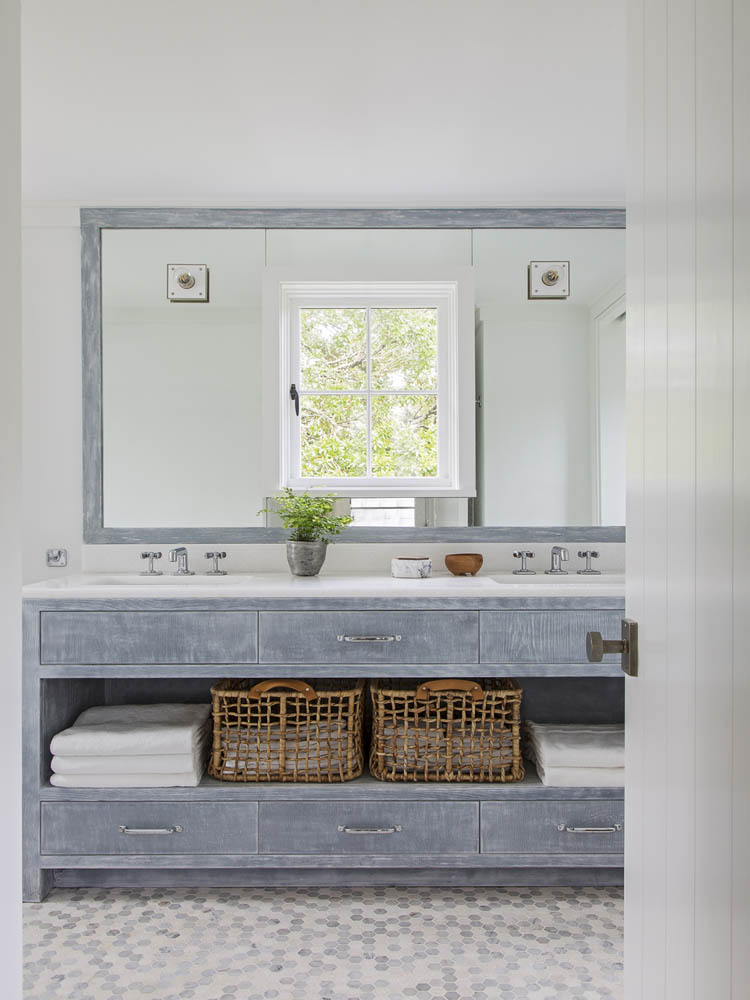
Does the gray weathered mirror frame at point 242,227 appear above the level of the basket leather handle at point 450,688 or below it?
above

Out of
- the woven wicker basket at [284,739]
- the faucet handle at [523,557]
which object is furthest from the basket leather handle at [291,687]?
the faucet handle at [523,557]

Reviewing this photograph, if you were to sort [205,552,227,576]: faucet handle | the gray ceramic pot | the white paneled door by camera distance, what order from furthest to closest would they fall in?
[205,552,227,576]: faucet handle, the gray ceramic pot, the white paneled door

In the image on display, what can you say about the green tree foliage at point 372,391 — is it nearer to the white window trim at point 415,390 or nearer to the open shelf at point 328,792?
the white window trim at point 415,390

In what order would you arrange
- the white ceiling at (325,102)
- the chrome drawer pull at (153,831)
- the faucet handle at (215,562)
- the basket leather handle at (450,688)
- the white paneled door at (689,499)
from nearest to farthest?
the white paneled door at (689,499)
the white ceiling at (325,102)
the chrome drawer pull at (153,831)
the basket leather handle at (450,688)
the faucet handle at (215,562)

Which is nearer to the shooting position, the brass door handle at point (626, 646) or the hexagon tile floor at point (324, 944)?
the brass door handle at point (626, 646)

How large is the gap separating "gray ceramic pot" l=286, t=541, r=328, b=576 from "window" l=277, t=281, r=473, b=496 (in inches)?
13.1

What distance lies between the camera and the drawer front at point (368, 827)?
2.40m

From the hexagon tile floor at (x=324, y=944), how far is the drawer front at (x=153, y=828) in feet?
0.53

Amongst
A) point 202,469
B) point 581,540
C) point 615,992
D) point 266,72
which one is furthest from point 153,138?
point 615,992

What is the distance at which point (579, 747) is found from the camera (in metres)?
2.46

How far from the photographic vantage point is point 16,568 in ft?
3.76

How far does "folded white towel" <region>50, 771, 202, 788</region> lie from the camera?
2.42m

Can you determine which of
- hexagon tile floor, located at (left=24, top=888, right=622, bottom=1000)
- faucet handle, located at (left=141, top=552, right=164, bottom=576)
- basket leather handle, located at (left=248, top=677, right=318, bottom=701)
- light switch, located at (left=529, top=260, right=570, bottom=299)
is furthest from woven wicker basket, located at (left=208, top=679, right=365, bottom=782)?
light switch, located at (left=529, top=260, right=570, bottom=299)

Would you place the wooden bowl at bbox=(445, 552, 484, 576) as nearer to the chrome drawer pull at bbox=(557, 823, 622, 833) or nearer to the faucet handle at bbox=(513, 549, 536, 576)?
the faucet handle at bbox=(513, 549, 536, 576)
